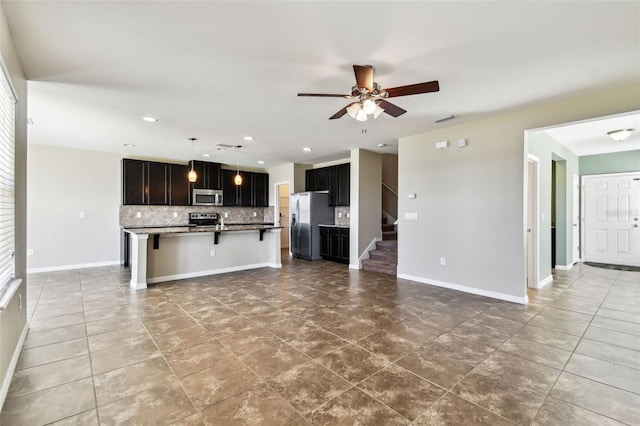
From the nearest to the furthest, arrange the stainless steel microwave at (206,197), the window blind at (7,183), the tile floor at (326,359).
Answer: the tile floor at (326,359) < the window blind at (7,183) < the stainless steel microwave at (206,197)

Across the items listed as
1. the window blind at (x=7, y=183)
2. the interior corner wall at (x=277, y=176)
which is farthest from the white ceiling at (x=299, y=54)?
the interior corner wall at (x=277, y=176)

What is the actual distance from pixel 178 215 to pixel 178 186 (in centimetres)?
75

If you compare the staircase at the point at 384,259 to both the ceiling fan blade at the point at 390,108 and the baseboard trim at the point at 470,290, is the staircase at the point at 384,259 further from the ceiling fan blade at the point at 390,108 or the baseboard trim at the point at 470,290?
the ceiling fan blade at the point at 390,108

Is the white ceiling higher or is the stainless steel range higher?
the white ceiling

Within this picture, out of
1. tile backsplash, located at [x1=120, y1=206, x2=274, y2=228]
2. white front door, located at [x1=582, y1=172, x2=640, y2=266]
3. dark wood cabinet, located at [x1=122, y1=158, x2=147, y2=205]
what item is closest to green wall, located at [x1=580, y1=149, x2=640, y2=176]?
white front door, located at [x1=582, y1=172, x2=640, y2=266]

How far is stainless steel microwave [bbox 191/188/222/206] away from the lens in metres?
7.38

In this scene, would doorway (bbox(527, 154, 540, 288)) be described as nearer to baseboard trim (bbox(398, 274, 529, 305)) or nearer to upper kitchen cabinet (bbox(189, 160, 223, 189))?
baseboard trim (bbox(398, 274, 529, 305))

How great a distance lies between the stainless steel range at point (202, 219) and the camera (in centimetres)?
754

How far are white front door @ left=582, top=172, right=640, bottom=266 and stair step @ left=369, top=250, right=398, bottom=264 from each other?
483cm

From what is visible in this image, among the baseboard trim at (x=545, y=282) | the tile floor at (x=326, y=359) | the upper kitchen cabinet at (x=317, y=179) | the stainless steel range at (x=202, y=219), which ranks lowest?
the tile floor at (x=326, y=359)

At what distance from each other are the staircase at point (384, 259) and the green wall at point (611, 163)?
16.4 feet

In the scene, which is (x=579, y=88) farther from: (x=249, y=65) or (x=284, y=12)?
(x=249, y=65)

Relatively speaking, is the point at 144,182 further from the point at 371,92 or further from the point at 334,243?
the point at 371,92

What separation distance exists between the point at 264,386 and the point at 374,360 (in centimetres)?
91
